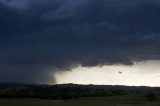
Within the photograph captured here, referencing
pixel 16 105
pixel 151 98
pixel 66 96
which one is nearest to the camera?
pixel 16 105

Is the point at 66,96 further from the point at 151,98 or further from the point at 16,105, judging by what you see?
the point at 16,105

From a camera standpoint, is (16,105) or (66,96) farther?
(66,96)

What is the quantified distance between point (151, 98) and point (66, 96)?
46207 mm

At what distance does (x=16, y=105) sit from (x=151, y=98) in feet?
283

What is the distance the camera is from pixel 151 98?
174 metres

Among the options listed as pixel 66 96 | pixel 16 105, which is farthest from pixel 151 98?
pixel 16 105

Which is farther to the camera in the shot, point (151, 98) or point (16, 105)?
point (151, 98)

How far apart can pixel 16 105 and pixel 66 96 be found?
85.7 meters

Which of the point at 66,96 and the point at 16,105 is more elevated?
the point at 66,96

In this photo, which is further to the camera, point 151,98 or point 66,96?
point 66,96

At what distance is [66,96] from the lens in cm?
19138

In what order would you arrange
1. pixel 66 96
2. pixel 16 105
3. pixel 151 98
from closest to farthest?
pixel 16 105 < pixel 151 98 < pixel 66 96
